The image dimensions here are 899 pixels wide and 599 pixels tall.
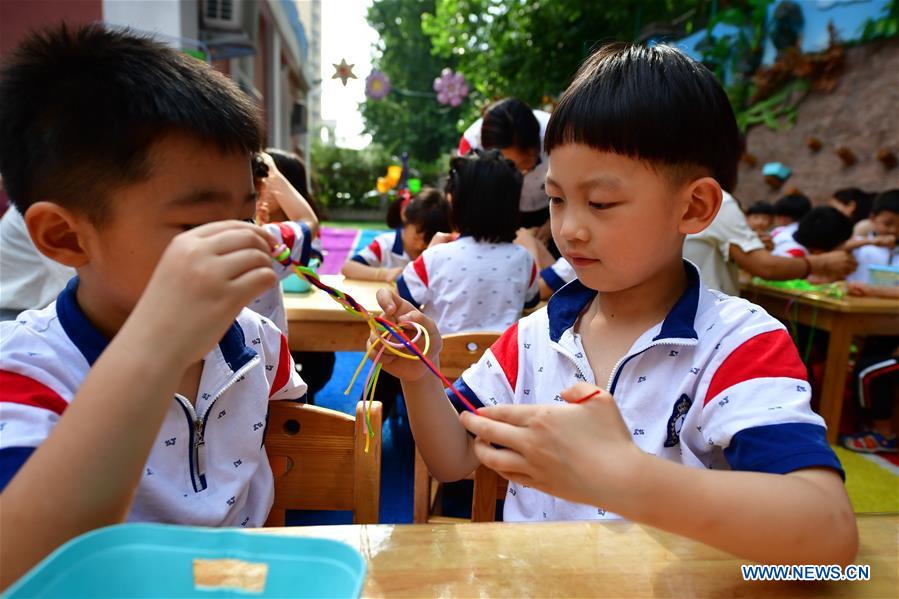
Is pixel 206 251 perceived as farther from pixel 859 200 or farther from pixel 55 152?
pixel 859 200

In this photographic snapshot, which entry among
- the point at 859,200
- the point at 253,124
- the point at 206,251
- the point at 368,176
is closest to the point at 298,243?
the point at 253,124

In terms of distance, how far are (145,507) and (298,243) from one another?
132 centimetres

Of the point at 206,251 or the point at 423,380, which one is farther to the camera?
the point at 423,380

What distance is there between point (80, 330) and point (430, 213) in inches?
106

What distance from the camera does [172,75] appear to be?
0.87 metres

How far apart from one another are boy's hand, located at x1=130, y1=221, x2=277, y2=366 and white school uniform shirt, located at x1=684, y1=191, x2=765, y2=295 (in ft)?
8.67

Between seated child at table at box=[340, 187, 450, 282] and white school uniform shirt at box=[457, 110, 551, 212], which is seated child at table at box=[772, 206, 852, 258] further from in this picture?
seated child at table at box=[340, 187, 450, 282]

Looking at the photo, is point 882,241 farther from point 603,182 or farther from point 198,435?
point 198,435

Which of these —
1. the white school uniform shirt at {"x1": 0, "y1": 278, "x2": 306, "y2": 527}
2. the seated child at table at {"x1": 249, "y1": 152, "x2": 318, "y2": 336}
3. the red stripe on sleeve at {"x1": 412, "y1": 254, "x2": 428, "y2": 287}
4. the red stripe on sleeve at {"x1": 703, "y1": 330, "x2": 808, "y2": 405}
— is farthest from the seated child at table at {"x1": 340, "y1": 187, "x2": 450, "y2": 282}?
the red stripe on sleeve at {"x1": 703, "y1": 330, "x2": 808, "y2": 405}

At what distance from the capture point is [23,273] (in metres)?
2.19

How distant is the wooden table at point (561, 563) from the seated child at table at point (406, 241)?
2523 mm

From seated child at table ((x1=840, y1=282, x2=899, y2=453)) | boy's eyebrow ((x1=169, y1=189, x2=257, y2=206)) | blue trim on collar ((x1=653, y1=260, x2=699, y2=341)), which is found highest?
boy's eyebrow ((x1=169, y1=189, x2=257, y2=206))

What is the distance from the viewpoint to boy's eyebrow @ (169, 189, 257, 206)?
0.80 m

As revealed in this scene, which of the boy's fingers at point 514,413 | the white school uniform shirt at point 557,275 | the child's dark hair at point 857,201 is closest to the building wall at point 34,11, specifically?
the white school uniform shirt at point 557,275
